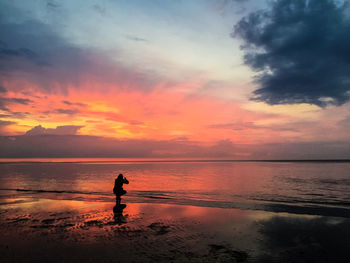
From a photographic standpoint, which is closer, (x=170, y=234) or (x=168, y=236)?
(x=168, y=236)

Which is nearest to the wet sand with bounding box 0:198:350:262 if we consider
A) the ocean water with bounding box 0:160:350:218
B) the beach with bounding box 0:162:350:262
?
the beach with bounding box 0:162:350:262

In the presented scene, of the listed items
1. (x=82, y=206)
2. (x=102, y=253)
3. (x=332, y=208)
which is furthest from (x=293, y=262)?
(x=82, y=206)

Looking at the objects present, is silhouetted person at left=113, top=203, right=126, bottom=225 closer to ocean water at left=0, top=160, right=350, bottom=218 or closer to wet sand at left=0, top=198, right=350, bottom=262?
wet sand at left=0, top=198, right=350, bottom=262

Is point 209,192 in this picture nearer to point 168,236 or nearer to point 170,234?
point 170,234

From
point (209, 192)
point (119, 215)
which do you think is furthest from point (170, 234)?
point (209, 192)

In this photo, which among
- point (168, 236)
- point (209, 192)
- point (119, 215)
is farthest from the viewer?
point (209, 192)

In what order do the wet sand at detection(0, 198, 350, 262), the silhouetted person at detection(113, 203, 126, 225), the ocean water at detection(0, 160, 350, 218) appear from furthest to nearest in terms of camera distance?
1. the ocean water at detection(0, 160, 350, 218)
2. the silhouetted person at detection(113, 203, 126, 225)
3. the wet sand at detection(0, 198, 350, 262)

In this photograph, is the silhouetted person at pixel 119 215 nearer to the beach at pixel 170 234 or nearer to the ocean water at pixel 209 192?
the beach at pixel 170 234

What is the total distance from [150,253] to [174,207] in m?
10.1

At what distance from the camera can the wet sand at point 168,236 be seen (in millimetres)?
8977

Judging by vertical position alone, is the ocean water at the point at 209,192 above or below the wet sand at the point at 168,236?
below

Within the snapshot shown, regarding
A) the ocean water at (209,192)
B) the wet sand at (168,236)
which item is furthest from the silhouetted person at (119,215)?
the ocean water at (209,192)

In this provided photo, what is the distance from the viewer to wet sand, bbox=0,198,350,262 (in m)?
8.98

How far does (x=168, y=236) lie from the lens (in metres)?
11.2
